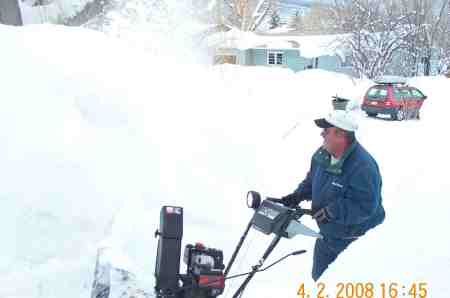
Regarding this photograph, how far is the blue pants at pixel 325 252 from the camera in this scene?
3838 mm

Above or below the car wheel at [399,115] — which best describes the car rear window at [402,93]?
above

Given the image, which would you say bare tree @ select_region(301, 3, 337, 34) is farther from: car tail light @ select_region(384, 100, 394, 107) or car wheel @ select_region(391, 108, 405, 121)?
car wheel @ select_region(391, 108, 405, 121)

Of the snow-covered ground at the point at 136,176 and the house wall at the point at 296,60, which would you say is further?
the house wall at the point at 296,60

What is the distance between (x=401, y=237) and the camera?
468cm

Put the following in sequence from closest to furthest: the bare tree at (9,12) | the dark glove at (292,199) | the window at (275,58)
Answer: the dark glove at (292,199)
the bare tree at (9,12)
the window at (275,58)

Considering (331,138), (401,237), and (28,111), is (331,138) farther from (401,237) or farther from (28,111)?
(28,111)

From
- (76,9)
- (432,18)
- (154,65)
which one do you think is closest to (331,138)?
(154,65)

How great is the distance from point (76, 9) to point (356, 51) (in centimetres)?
2499

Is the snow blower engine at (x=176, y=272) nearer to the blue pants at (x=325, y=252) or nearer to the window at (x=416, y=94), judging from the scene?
the blue pants at (x=325, y=252)

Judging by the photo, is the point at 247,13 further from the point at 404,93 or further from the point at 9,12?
the point at 9,12

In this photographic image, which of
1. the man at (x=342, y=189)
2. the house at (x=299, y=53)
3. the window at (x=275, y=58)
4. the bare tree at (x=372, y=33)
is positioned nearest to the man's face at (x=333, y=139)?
the man at (x=342, y=189)

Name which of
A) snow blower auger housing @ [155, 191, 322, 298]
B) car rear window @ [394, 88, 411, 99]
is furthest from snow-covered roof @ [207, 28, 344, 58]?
snow blower auger housing @ [155, 191, 322, 298]

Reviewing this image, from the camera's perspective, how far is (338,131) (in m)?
3.64

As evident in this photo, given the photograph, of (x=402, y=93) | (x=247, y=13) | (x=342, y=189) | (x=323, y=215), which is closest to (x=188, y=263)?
(x=323, y=215)
